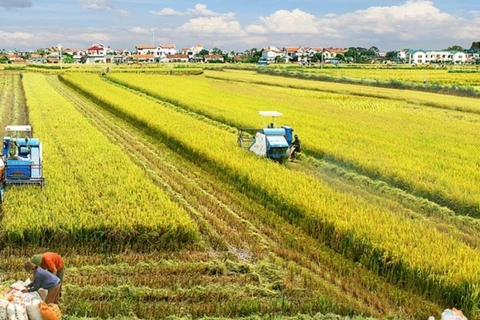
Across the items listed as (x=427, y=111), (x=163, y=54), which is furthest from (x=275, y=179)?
(x=163, y=54)

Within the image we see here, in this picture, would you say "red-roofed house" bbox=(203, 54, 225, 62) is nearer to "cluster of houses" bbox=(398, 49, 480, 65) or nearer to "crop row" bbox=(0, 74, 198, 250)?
"cluster of houses" bbox=(398, 49, 480, 65)

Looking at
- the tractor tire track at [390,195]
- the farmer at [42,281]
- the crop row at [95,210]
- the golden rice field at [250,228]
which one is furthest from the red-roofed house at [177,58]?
the farmer at [42,281]

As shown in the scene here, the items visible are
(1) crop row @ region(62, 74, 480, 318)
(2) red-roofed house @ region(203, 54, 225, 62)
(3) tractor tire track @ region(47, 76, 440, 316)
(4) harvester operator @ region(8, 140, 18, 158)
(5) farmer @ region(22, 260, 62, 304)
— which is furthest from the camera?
(2) red-roofed house @ region(203, 54, 225, 62)

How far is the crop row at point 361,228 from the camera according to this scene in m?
7.16

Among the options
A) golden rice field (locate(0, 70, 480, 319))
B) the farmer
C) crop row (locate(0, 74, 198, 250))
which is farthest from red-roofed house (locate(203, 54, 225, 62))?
the farmer

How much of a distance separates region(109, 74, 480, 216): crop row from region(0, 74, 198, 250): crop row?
5761 mm

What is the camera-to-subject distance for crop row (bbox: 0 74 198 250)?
8.50 m

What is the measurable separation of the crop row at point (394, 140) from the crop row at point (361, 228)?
6.91 feet

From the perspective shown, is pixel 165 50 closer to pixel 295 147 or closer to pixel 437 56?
pixel 437 56

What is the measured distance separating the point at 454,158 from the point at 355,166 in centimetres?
313

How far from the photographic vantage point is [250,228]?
995 cm

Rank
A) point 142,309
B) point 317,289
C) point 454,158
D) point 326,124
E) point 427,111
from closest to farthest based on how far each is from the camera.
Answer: point 142,309
point 317,289
point 454,158
point 326,124
point 427,111

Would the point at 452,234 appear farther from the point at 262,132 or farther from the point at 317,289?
the point at 262,132

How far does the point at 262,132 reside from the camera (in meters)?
15.1
